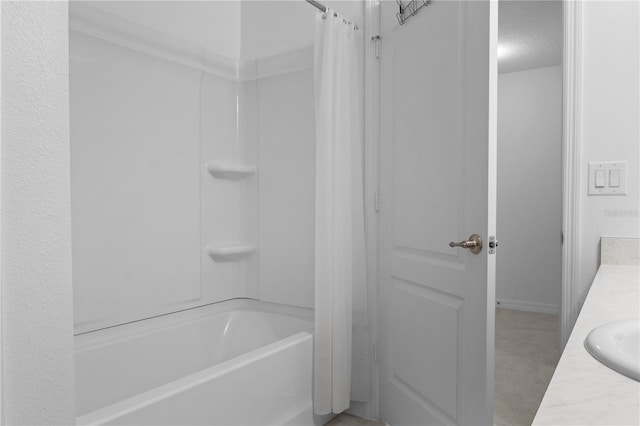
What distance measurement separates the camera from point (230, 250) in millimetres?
2578

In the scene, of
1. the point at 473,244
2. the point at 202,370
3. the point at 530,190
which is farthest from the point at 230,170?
the point at 530,190

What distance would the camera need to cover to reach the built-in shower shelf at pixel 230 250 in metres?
2.55

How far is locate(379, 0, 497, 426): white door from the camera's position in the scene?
5.02 feet

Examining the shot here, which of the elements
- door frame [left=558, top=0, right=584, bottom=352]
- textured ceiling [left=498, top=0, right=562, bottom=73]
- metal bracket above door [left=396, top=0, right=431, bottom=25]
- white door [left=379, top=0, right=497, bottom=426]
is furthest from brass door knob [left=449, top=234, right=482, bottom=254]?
textured ceiling [left=498, top=0, right=562, bottom=73]

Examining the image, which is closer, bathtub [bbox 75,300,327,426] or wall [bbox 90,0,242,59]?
bathtub [bbox 75,300,327,426]

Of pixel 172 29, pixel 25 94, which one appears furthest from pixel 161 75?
pixel 25 94

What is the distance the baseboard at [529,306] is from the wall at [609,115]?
3.05 meters

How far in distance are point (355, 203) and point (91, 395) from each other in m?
1.44

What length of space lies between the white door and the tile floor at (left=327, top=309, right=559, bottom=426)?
52 cm

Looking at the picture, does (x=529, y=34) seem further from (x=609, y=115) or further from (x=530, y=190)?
(x=609, y=115)

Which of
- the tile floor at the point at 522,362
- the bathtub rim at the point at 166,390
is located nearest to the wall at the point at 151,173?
the bathtub rim at the point at 166,390

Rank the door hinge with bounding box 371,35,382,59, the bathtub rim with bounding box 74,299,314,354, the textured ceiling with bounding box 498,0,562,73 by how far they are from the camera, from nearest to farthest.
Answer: the bathtub rim with bounding box 74,299,314,354
the door hinge with bounding box 371,35,382,59
the textured ceiling with bounding box 498,0,562,73

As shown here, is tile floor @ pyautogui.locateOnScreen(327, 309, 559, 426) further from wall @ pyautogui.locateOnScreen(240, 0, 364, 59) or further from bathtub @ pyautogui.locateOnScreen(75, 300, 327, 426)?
wall @ pyautogui.locateOnScreen(240, 0, 364, 59)

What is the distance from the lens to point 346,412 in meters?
2.24
